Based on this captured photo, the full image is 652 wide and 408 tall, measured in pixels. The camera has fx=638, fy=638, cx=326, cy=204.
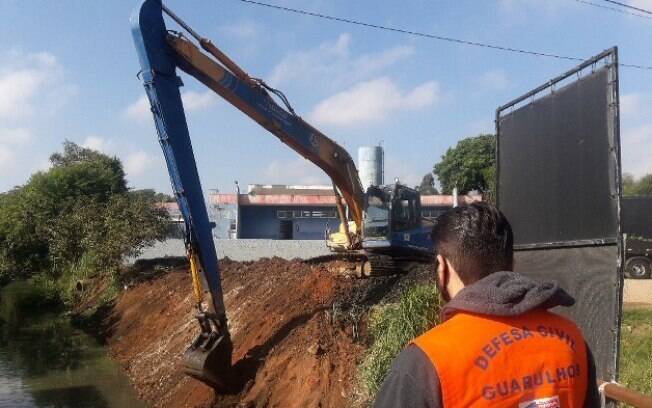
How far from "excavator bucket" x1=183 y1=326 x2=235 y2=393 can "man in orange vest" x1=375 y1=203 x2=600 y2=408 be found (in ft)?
24.8

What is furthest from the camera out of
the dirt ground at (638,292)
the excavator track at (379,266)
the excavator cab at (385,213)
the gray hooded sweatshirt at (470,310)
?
the dirt ground at (638,292)

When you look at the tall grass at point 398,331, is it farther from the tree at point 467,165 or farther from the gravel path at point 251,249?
the tree at point 467,165

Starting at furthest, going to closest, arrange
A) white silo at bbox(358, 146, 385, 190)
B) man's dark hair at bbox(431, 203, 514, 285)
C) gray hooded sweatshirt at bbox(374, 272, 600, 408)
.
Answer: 1. white silo at bbox(358, 146, 385, 190)
2. man's dark hair at bbox(431, 203, 514, 285)
3. gray hooded sweatshirt at bbox(374, 272, 600, 408)

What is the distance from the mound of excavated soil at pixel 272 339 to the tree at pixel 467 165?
3577cm

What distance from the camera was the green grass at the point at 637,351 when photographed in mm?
6630

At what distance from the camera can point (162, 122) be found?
9.27m

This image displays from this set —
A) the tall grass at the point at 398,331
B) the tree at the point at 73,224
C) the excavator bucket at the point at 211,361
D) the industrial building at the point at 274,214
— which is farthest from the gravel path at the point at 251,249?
the tall grass at the point at 398,331

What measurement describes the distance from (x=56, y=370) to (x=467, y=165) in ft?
139

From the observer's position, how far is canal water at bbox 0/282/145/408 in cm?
1097

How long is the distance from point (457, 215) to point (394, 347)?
18.5 ft

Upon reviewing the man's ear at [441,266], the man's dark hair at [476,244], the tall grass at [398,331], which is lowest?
the tall grass at [398,331]

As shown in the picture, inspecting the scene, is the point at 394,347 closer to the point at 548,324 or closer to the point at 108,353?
the point at 548,324

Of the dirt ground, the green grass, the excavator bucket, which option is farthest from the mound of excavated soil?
the dirt ground

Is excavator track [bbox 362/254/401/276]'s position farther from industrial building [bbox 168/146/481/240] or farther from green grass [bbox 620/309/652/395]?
industrial building [bbox 168/146/481/240]
